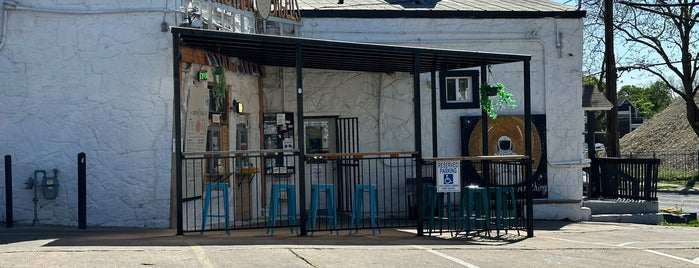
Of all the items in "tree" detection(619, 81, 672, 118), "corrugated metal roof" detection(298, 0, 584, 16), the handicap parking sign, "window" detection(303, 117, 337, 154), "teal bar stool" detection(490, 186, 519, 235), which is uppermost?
"tree" detection(619, 81, 672, 118)

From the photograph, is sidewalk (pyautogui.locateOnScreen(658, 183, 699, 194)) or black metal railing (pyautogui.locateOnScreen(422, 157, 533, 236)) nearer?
black metal railing (pyautogui.locateOnScreen(422, 157, 533, 236))

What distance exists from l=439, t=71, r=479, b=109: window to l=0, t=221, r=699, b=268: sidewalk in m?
4.54

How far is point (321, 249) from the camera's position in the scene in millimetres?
11023

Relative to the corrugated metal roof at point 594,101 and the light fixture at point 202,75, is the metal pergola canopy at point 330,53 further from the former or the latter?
the corrugated metal roof at point 594,101

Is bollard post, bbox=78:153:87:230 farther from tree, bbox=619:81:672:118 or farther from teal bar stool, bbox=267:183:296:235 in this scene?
tree, bbox=619:81:672:118

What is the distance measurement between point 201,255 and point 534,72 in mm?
10268

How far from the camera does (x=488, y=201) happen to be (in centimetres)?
1373

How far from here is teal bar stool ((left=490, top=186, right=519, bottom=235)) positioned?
13.8 m

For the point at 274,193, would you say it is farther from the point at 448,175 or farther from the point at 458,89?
the point at 458,89

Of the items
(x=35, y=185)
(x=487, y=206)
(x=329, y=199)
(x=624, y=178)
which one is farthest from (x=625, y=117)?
(x=35, y=185)

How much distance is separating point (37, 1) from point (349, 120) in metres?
6.57

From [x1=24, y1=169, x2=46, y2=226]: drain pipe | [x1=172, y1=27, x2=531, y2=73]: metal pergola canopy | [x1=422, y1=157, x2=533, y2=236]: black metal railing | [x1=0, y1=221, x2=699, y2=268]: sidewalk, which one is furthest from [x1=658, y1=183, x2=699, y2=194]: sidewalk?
[x1=24, y1=169, x2=46, y2=226]: drain pipe

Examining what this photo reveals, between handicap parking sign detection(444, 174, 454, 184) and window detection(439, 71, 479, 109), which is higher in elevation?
window detection(439, 71, 479, 109)

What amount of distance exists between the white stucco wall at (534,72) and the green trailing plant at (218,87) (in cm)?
390
